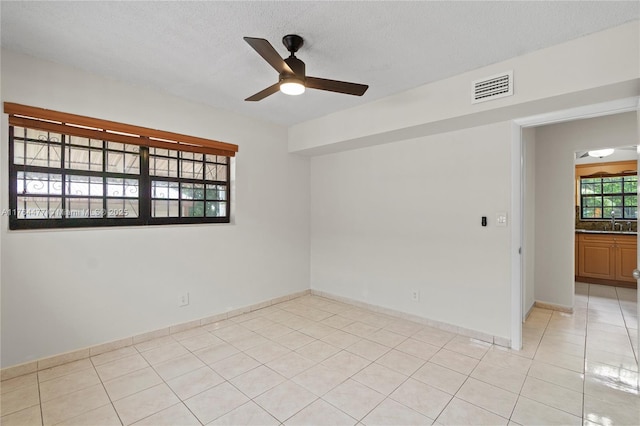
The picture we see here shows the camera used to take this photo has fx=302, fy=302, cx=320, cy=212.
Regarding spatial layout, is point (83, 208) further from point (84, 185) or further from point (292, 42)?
point (292, 42)

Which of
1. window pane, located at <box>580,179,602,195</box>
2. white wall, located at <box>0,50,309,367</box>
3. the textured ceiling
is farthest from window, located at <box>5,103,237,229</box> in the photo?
window pane, located at <box>580,179,602,195</box>

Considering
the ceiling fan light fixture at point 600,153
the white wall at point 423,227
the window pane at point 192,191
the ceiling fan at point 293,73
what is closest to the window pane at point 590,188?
the ceiling fan light fixture at point 600,153

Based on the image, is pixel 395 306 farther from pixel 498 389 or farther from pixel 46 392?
pixel 46 392

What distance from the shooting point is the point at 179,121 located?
11.0 ft

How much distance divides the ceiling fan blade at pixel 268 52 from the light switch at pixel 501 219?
238cm

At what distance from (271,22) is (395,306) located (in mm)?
3313

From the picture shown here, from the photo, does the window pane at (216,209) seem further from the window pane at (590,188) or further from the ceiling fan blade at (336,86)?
the window pane at (590,188)

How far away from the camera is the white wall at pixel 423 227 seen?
3.04m

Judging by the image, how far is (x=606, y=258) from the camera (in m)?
5.12

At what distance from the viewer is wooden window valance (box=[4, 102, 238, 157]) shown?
96.7 inches

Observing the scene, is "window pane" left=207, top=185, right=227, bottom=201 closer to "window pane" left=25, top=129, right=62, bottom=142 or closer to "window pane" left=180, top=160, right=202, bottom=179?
"window pane" left=180, top=160, right=202, bottom=179

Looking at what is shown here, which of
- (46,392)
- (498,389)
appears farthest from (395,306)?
(46,392)

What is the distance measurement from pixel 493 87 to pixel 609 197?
5.24m

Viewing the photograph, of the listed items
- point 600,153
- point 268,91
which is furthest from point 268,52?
point 600,153
